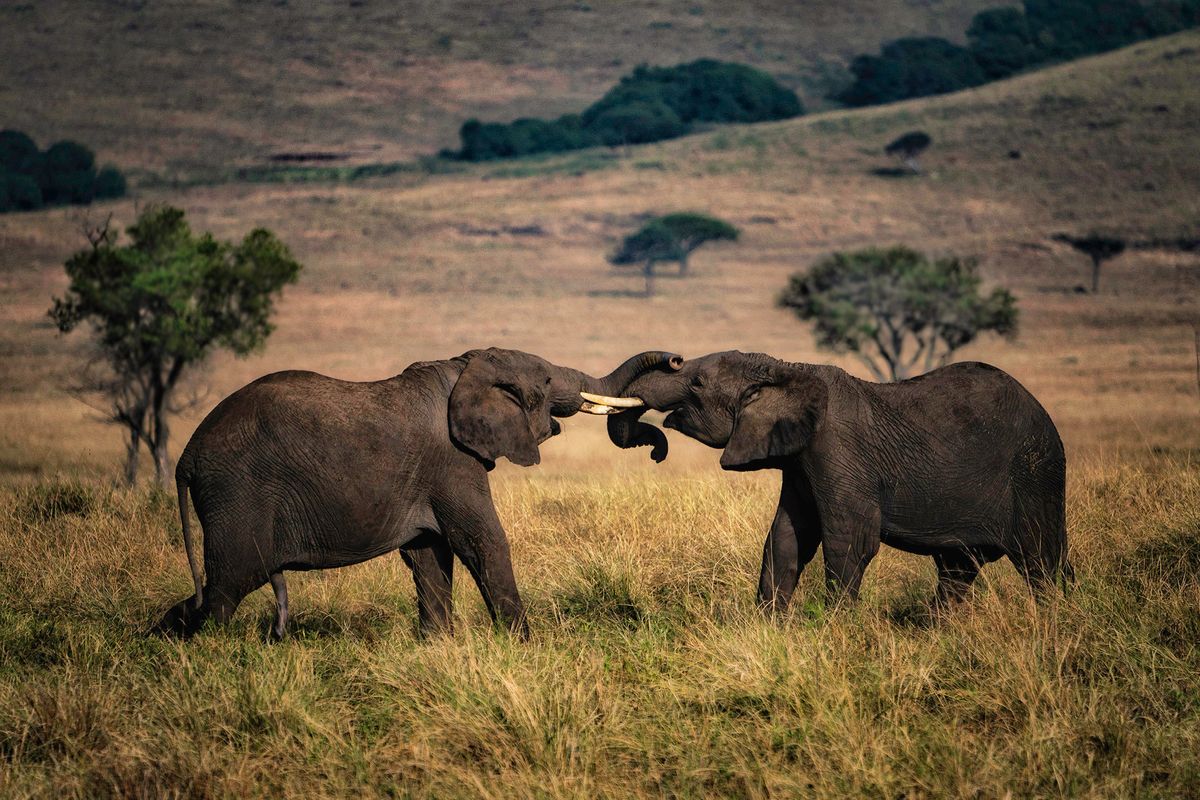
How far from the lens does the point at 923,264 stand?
42156mm

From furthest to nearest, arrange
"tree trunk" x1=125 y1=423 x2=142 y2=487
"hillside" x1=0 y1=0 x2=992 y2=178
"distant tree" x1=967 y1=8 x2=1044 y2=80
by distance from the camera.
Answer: "distant tree" x1=967 y1=8 x2=1044 y2=80 < "hillside" x1=0 y1=0 x2=992 y2=178 < "tree trunk" x1=125 y1=423 x2=142 y2=487

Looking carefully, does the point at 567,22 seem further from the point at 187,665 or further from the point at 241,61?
the point at 187,665

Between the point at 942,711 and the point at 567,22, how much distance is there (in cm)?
19523

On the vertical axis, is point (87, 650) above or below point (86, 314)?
above

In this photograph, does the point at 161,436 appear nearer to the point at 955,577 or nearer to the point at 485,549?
the point at 485,549

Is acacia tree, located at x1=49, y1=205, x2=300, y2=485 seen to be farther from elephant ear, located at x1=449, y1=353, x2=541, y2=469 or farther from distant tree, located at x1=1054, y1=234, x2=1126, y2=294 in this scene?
distant tree, located at x1=1054, y1=234, x2=1126, y2=294

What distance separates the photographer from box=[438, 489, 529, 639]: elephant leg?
806 centimetres

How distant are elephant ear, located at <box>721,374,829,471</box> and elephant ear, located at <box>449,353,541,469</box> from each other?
1200 mm

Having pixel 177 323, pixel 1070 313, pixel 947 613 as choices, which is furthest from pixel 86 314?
pixel 1070 313

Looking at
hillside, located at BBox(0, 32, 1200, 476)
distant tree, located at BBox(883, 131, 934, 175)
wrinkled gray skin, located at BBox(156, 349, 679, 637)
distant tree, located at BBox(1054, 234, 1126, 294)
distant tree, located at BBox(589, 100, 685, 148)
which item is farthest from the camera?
distant tree, located at BBox(589, 100, 685, 148)

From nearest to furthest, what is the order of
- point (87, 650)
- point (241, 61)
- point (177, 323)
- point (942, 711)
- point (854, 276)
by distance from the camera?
point (942, 711), point (87, 650), point (177, 323), point (854, 276), point (241, 61)

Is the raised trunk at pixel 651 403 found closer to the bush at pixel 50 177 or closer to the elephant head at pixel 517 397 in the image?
the elephant head at pixel 517 397

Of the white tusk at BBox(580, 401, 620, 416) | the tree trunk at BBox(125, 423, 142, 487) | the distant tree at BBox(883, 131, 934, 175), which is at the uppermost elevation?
the white tusk at BBox(580, 401, 620, 416)

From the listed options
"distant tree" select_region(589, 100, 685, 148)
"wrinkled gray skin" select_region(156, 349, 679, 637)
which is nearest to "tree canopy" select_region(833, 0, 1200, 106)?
"distant tree" select_region(589, 100, 685, 148)
